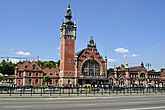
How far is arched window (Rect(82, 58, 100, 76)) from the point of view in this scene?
292 ft

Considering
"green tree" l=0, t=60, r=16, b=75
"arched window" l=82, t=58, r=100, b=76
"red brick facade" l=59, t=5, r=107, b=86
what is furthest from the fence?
"green tree" l=0, t=60, r=16, b=75

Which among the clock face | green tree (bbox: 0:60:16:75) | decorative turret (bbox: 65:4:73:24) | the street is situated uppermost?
decorative turret (bbox: 65:4:73:24)

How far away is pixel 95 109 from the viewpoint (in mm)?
17062

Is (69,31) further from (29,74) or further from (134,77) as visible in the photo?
(134,77)

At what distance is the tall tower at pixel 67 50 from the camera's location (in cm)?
8688

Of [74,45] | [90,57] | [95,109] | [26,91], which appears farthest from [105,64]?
[95,109]

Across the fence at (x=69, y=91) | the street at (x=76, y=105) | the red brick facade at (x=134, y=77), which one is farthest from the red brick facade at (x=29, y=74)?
the street at (x=76, y=105)

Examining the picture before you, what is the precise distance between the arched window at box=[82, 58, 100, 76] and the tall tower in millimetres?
4588

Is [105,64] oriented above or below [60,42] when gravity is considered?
below

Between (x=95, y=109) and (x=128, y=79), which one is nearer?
(x=95, y=109)

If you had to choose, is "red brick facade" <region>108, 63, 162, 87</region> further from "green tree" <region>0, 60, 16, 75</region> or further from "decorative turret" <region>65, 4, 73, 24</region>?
"green tree" <region>0, 60, 16, 75</region>

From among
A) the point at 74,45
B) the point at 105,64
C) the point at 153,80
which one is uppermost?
the point at 74,45

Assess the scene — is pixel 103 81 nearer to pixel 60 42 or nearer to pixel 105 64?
pixel 105 64

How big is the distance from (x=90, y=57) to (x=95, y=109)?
73901mm
